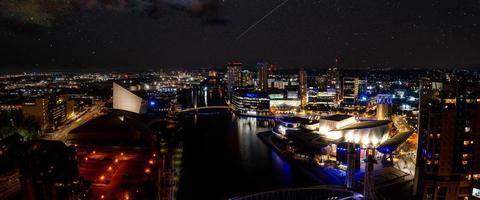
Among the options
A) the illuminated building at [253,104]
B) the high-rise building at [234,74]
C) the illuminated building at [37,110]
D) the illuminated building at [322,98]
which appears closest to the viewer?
the illuminated building at [37,110]

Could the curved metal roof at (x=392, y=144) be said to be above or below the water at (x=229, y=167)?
above

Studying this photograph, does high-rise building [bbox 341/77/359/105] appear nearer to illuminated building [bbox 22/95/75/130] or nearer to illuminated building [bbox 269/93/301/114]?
illuminated building [bbox 269/93/301/114]

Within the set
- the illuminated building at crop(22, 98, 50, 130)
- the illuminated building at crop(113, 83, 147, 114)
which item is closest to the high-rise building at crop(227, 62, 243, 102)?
the illuminated building at crop(113, 83, 147, 114)

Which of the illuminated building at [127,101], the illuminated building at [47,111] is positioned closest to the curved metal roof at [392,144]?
the illuminated building at [127,101]

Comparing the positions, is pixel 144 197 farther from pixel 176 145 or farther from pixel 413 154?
pixel 413 154

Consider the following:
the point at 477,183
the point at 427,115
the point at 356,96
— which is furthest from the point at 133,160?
the point at 356,96

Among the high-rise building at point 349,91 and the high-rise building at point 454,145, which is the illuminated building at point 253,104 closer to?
the high-rise building at point 349,91
